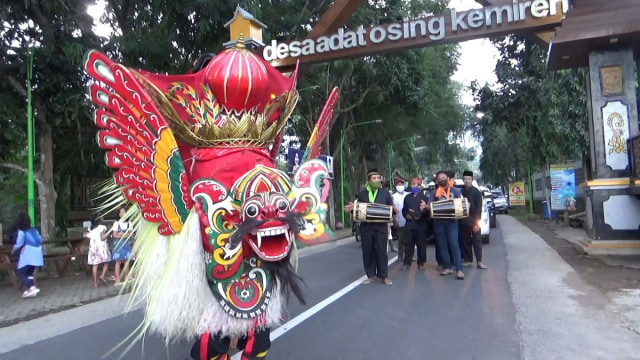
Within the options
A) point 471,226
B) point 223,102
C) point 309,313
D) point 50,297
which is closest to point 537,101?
point 471,226

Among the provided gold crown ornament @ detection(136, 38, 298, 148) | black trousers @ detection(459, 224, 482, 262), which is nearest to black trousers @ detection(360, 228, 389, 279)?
black trousers @ detection(459, 224, 482, 262)

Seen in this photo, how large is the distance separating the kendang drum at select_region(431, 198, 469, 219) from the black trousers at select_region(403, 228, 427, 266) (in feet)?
3.41

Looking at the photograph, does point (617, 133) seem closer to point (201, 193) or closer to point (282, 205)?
point (282, 205)

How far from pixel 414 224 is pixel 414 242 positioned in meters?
0.49

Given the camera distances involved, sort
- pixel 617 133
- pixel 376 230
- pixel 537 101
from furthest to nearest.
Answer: pixel 537 101, pixel 617 133, pixel 376 230

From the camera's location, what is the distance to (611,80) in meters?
10.8

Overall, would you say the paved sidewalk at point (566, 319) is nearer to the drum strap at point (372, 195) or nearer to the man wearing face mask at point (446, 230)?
the man wearing face mask at point (446, 230)

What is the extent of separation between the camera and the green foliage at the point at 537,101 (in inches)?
742

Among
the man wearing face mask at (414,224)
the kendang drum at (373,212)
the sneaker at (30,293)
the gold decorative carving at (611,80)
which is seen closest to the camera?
the kendang drum at (373,212)

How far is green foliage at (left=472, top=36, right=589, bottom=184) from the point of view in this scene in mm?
18855

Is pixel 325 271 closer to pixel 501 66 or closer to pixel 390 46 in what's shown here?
pixel 390 46

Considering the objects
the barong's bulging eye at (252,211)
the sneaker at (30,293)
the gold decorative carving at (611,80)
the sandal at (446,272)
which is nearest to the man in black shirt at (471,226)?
the sandal at (446,272)

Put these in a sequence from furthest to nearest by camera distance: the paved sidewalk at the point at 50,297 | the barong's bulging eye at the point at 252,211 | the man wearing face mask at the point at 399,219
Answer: the man wearing face mask at the point at 399,219 < the paved sidewalk at the point at 50,297 < the barong's bulging eye at the point at 252,211

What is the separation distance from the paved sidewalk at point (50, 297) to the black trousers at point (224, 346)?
5083 mm
